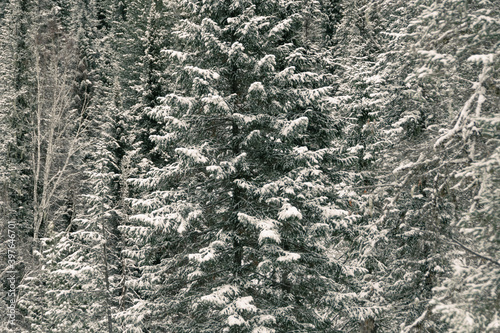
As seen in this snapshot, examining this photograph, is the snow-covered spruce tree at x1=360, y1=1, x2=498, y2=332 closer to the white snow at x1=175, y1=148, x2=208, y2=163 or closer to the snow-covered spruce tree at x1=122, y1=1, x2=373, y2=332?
the snow-covered spruce tree at x1=122, y1=1, x2=373, y2=332

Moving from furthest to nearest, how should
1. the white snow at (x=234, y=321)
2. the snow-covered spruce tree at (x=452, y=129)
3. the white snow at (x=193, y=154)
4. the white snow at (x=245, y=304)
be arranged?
the white snow at (x=193, y=154), the white snow at (x=245, y=304), the white snow at (x=234, y=321), the snow-covered spruce tree at (x=452, y=129)

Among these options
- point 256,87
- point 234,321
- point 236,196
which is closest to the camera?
point 234,321

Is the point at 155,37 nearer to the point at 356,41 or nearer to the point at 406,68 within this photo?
the point at 356,41

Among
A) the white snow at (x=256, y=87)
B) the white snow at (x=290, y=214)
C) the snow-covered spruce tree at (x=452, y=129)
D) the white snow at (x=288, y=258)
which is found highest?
the snow-covered spruce tree at (x=452, y=129)

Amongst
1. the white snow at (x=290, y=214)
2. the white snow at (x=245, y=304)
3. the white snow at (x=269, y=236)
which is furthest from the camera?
the white snow at (x=290, y=214)

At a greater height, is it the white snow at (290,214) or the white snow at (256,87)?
the white snow at (256,87)

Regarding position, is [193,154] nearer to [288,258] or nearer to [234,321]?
[288,258]

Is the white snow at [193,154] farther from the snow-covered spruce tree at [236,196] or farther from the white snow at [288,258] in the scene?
the white snow at [288,258]

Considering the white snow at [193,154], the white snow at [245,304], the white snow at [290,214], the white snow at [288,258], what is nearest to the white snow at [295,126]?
the white snow at [290,214]

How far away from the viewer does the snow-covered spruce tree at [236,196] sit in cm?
1045

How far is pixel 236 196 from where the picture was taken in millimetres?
11430

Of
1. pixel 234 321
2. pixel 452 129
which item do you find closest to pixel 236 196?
pixel 234 321

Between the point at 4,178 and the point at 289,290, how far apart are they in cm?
1925

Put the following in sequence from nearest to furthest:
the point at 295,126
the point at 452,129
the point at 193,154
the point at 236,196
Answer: the point at 452,129, the point at 193,154, the point at 295,126, the point at 236,196
